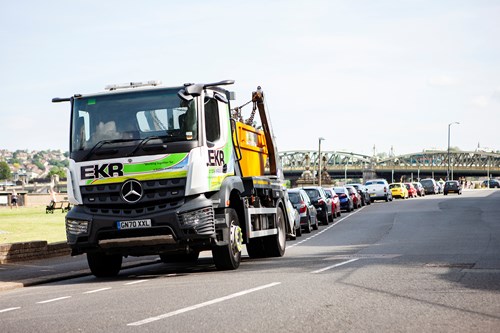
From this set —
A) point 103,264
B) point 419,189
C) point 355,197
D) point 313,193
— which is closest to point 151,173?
point 103,264

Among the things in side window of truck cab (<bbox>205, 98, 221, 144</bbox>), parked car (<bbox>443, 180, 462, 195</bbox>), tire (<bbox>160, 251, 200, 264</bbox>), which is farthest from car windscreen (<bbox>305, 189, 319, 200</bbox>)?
parked car (<bbox>443, 180, 462, 195</bbox>)

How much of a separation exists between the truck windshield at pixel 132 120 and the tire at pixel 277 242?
17.0 ft

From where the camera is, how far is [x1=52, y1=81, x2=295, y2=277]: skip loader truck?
15438mm

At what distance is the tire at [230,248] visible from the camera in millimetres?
16328

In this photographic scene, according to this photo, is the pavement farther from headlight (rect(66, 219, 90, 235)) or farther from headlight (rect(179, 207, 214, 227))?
headlight (rect(179, 207, 214, 227))

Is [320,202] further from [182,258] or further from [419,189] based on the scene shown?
[419,189]

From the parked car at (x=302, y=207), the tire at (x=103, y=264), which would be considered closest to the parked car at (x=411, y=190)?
the parked car at (x=302, y=207)

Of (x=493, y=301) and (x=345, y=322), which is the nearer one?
(x=345, y=322)

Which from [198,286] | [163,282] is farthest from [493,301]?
[163,282]

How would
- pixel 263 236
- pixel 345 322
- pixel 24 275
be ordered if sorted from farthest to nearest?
pixel 263 236 < pixel 24 275 < pixel 345 322

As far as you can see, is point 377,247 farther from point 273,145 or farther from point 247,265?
point 247,265

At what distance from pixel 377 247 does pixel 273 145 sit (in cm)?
416

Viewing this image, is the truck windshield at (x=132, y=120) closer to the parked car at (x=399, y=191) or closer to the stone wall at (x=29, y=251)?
the stone wall at (x=29, y=251)

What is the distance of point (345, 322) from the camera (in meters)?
9.02
